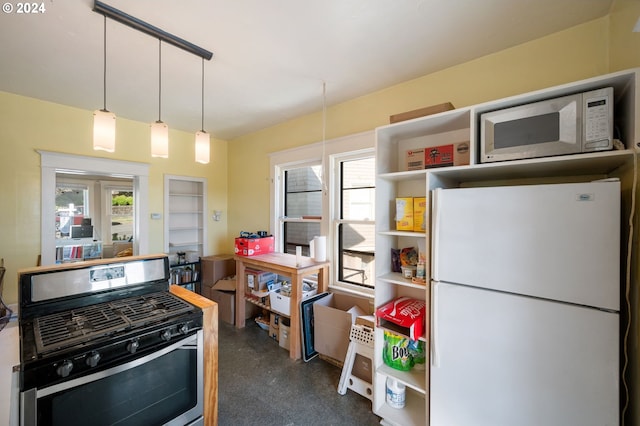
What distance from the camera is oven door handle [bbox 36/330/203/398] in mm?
958

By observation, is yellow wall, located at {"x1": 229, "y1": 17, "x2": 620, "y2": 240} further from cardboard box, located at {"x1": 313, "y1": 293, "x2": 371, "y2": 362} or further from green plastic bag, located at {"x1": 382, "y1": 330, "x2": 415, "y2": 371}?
green plastic bag, located at {"x1": 382, "y1": 330, "x2": 415, "y2": 371}

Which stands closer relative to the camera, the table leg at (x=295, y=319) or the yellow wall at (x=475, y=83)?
the yellow wall at (x=475, y=83)

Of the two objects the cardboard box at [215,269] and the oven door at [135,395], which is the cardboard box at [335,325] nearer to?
the oven door at [135,395]

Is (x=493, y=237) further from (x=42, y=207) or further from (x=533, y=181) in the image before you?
(x=42, y=207)

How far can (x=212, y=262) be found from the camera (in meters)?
3.60

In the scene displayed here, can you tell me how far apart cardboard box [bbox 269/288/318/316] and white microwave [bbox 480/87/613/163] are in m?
2.05

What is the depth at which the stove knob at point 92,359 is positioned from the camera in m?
1.02

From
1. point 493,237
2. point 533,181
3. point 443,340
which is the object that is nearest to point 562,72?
point 533,181

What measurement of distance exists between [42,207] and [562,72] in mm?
4748

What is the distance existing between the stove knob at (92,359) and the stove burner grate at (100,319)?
7cm

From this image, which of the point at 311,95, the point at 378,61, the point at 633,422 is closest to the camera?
the point at 633,422

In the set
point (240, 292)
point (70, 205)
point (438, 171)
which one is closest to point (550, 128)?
point (438, 171)

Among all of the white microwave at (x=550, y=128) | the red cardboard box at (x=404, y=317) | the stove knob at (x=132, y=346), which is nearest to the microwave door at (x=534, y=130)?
the white microwave at (x=550, y=128)

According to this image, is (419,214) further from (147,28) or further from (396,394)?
(147,28)
